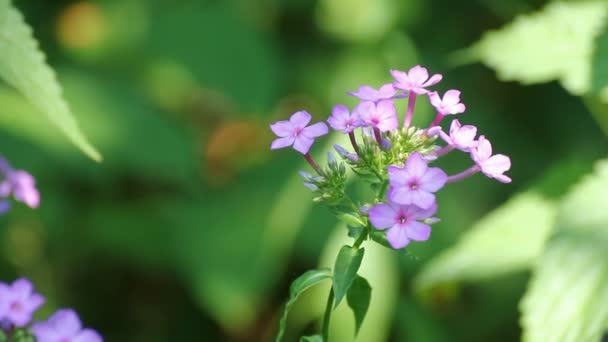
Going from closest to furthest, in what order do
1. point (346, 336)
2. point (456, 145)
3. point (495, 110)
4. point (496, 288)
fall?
point (456, 145)
point (346, 336)
point (496, 288)
point (495, 110)

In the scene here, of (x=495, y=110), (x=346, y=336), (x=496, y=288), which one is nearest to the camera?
(x=346, y=336)

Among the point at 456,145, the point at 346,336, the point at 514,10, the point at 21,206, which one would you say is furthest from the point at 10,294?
the point at 514,10

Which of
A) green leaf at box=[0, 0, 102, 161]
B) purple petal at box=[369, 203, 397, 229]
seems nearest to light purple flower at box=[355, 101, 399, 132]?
purple petal at box=[369, 203, 397, 229]

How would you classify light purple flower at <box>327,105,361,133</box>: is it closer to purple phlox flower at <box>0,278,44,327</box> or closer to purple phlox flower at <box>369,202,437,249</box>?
purple phlox flower at <box>369,202,437,249</box>

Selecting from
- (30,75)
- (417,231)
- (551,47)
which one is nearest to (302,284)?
(417,231)

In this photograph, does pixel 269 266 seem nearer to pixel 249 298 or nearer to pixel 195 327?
pixel 249 298

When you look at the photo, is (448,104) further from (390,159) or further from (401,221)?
(401,221)

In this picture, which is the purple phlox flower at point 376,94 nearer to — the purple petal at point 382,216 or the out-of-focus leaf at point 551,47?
the purple petal at point 382,216
